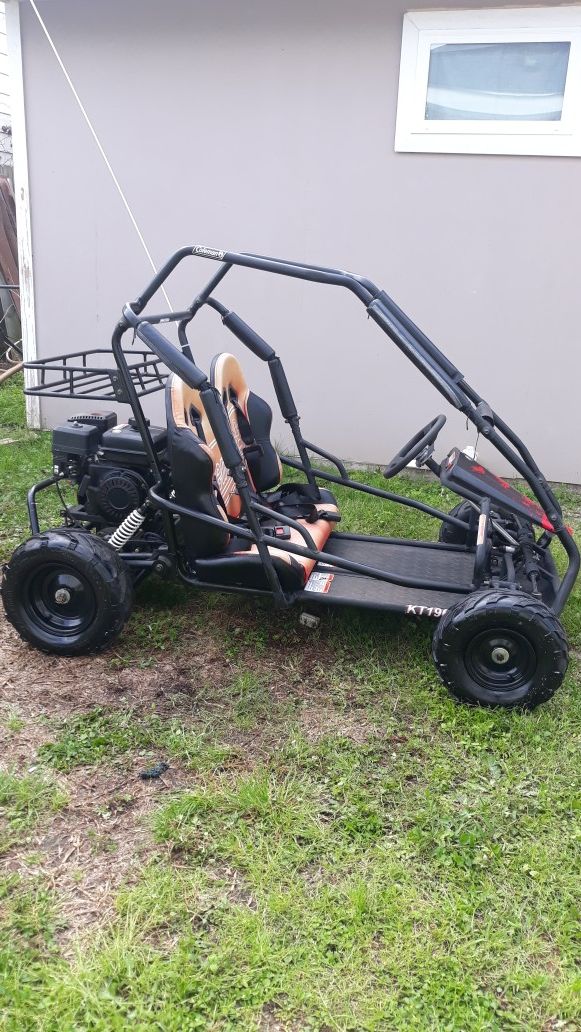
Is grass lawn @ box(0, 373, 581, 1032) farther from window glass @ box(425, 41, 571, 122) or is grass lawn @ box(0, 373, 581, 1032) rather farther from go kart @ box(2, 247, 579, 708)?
window glass @ box(425, 41, 571, 122)

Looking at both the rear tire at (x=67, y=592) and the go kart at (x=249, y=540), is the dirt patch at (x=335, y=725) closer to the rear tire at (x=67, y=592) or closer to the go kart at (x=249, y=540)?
the go kart at (x=249, y=540)

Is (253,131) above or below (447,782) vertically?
above

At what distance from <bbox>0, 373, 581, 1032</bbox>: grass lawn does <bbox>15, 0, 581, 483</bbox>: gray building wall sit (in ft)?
8.73

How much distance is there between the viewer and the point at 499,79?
486 centimetres

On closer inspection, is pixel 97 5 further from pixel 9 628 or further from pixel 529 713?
pixel 529 713

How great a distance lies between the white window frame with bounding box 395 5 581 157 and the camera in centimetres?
469

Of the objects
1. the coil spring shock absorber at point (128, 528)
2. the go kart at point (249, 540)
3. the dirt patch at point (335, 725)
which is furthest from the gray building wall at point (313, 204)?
the dirt patch at point (335, 725)

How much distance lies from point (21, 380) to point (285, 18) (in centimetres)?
435

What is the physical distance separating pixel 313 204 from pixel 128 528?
3180mm

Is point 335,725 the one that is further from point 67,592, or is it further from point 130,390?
point 130,390

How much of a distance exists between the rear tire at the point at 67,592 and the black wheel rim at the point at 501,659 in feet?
4.61

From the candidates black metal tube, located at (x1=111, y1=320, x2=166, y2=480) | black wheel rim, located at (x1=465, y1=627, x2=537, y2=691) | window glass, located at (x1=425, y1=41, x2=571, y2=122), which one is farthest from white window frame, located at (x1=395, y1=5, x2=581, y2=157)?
black wheel rim, located at (x1=465, y1=627, x2=537, y2=691)

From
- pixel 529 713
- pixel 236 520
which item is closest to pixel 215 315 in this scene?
pixel 236 520

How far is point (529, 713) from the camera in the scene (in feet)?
9.41
